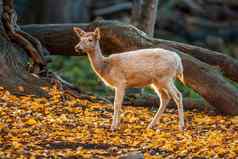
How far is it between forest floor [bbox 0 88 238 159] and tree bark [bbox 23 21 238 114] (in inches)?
15.4

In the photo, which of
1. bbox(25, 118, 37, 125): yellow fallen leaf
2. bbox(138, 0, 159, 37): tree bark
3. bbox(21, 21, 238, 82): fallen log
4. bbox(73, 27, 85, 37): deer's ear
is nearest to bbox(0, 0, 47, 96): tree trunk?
bbox(21, 21, 238, 82): fallen log

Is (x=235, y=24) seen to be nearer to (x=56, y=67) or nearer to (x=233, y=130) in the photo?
(x=56, y=67)

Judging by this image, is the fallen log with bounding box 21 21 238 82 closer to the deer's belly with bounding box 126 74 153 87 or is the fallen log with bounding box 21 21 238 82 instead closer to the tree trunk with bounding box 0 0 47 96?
the tree trunk with bounding box 0 0 47 96

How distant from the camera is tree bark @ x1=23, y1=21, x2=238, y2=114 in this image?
1251 cm

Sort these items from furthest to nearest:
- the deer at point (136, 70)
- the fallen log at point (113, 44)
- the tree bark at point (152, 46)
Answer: the fallen log at point (113, 44)
the tree bark at point (152, 46)
the deer at point (136, 70)

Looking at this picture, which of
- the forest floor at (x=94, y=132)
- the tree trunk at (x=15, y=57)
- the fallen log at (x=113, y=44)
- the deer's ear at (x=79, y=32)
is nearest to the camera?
the forest floor at (x=94, y=132)

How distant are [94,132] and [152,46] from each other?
289cm

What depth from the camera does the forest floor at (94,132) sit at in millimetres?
9367

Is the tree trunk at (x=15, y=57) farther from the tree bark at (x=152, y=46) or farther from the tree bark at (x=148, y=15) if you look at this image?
the tree bark at (x=148, y=15)

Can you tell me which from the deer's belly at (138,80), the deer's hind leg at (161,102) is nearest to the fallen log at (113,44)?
the deer's hind leg at (161,102)

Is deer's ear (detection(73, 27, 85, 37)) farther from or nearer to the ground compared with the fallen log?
farther from the ground

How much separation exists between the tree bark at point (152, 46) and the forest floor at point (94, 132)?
1.28ft

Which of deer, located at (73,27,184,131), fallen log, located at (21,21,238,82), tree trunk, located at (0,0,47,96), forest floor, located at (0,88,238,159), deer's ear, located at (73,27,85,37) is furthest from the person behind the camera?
fallen log, located at (21,21,238,82)

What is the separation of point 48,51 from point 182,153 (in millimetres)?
5000
